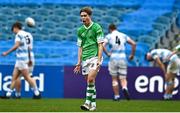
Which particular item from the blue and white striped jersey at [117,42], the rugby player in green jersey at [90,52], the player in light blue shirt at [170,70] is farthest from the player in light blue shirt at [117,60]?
the rugby player in green jersey at [90,52]

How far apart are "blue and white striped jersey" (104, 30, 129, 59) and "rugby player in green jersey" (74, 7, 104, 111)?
4.93 m

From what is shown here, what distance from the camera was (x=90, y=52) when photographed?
A: 39.3 feet

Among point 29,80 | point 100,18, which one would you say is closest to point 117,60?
point 29,80

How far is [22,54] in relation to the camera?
54.9ft

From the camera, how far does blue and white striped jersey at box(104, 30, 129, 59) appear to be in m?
17.0

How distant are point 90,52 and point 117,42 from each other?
512cm

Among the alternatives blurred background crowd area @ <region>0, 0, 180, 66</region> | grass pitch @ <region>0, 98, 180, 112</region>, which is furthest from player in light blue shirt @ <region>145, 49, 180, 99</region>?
blurred background crowd area @ <region>0, 0, 180, 66</region>

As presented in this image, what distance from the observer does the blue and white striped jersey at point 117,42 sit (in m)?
17.0

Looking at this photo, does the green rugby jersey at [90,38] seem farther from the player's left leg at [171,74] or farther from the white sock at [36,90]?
the player's left leg at [171,74]

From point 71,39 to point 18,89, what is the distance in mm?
5616

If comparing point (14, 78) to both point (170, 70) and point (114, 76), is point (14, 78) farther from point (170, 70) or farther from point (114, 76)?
point (170, 70)

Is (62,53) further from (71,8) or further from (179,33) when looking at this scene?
Result: (179,33)

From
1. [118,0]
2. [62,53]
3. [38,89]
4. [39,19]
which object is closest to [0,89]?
[38,89]

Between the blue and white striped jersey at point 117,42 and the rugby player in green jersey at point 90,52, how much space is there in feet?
16.2
